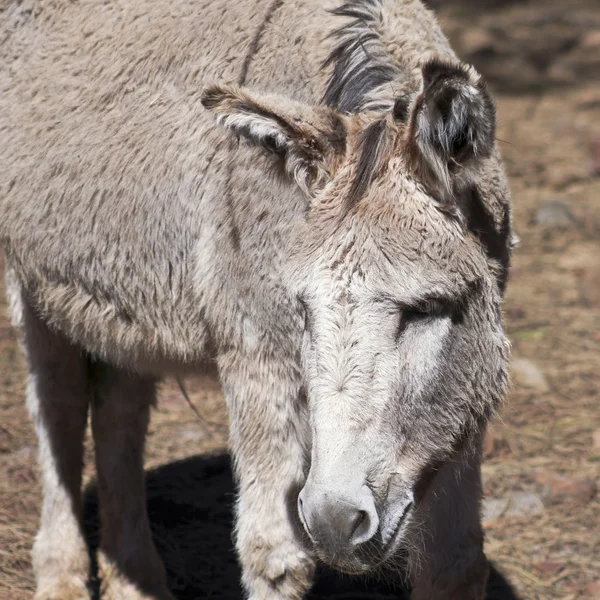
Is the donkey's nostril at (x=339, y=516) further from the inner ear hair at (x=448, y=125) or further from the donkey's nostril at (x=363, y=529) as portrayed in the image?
the inner ear hair at (x=448, y=125)

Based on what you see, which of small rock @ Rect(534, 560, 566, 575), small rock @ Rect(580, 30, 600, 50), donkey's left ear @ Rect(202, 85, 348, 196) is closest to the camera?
donkey's left ear @ Rect(202, 85, 348, 196)

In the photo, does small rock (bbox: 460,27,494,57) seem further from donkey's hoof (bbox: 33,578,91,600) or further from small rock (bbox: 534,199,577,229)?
donkey's hoof (bbox: 33,578,91,600)

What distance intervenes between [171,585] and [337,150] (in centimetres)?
250

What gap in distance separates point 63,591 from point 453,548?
69.3 inches

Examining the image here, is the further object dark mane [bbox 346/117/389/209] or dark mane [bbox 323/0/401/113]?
dark mane [bbox 323/0/401/113]

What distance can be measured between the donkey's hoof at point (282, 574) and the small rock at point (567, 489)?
1.90 metres

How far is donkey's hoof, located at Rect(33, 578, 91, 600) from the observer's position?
410cm

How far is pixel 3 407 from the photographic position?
5.69 m

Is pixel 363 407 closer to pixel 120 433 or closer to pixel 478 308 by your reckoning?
pixel 478 308

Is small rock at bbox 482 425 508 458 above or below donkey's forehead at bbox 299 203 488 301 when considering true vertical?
below

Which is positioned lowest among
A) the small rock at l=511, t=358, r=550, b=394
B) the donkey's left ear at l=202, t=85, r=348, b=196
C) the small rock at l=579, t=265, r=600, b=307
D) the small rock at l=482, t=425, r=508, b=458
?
the small rock at l=579, t=265, r=600, b=307

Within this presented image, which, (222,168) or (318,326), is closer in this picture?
(318,326)

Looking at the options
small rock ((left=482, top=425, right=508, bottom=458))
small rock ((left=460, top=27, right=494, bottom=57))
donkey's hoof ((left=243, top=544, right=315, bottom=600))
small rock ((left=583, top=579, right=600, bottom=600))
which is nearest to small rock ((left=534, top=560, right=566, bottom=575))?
small rock ((left=583, top=579, right=600, bottom=600))

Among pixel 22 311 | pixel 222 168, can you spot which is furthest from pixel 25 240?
pixel 222 168
